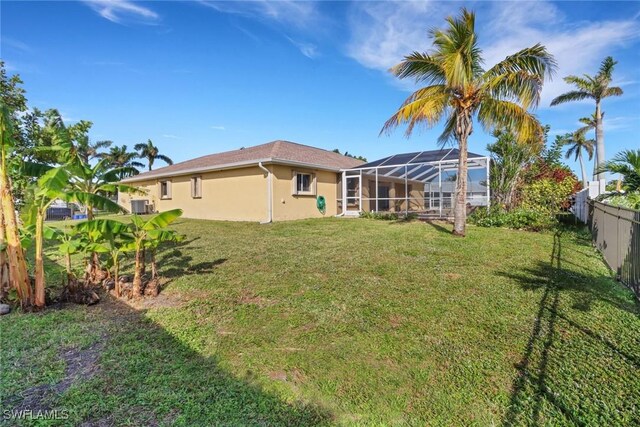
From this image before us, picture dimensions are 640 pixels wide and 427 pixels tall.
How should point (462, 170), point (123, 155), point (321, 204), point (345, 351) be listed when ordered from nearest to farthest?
point (345, 351), point (462, 170), point (321, 204), point (123, 155)

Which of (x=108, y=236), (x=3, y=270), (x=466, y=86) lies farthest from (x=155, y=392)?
(x=466, y=86)

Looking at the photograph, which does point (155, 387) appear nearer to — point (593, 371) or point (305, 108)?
point (593, 371)

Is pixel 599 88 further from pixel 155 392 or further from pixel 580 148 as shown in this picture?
pixel 155 392

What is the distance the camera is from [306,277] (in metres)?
6.75

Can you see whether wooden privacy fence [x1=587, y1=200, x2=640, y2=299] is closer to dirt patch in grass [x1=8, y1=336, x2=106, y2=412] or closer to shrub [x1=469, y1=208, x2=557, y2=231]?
shrub [x1=469, y1=208, x2=557, y2=231]

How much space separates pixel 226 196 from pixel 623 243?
16.4 metres

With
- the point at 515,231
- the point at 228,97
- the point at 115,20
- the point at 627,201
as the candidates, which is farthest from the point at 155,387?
the point at 228,97

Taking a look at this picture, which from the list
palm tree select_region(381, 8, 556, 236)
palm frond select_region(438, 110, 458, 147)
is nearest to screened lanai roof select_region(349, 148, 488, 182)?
palm frond select_region(438, 110, 458, 147)

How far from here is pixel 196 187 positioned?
1998cm

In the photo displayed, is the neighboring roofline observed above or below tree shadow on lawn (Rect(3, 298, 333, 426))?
above

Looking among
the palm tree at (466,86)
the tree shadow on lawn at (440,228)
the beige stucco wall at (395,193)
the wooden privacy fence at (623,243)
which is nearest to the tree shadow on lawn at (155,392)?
the wooden privacy fence at (623,243)

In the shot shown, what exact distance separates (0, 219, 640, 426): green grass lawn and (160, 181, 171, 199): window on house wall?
16.4 meters

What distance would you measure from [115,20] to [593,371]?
44.0 ft

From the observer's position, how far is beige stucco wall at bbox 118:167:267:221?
54.0ft
